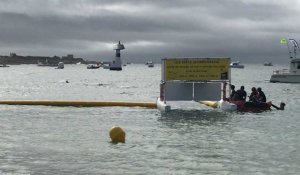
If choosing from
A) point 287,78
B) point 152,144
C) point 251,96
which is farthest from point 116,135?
point 287,78

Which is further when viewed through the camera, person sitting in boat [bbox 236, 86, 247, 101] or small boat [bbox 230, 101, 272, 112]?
person sitting in boat [bbox 236, 86, 247, 101]

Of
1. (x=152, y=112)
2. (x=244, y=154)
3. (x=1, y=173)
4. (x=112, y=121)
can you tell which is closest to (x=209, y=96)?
(x=152, y=112)

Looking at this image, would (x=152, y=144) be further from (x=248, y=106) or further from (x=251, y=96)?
(x=251, y=96)

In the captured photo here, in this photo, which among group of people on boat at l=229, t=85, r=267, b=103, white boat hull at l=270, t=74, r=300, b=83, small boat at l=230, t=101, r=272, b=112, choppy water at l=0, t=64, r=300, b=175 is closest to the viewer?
choppy water at l=0, t=64, r=300, b=175

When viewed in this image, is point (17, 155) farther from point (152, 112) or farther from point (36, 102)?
point (36, 102)

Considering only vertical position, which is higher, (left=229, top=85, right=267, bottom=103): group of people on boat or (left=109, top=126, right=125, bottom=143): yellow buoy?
(left=229, top=85, right=267, bottom=103): group of people on boat

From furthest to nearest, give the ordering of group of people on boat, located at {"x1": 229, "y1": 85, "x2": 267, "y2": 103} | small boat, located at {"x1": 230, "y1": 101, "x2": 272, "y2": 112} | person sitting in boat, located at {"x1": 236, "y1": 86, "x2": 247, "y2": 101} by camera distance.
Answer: person sitting in boat, located at {"x1": 236, "y1": 86, "x2": 247, "y2": 101} → group of people on boat, located at {"x1": 229, "y1": 85, "x2": 267, "y2": 103} → small boat, located at {"x1": 230, "y1": 101, "x2": 272, "y2": 112}

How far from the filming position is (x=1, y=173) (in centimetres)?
1459

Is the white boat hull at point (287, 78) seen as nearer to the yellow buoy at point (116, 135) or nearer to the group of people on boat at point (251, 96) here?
the group of people on boat at point (251, 96)

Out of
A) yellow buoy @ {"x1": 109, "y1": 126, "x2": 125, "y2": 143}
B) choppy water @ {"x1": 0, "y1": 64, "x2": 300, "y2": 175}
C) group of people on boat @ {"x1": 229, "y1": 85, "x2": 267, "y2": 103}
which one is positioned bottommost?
choppy water @ {"x1": 0, "y1": 64, "x2": 300, "y2": 175}

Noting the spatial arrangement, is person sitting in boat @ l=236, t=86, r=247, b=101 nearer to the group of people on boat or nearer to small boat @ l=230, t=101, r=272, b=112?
the group of people on boat

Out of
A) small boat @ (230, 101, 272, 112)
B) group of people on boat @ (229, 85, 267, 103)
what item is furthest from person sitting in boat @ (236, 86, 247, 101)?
small boat @ (230, 101, 272, 112)

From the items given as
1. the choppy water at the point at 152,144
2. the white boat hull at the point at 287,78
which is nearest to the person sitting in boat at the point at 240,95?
the choppy water at the point at 152,144

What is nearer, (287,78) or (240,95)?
(240,95)
